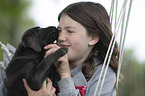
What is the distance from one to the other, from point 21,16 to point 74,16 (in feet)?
19.4

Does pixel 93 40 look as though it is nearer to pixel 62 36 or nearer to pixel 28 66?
pixel 62 36

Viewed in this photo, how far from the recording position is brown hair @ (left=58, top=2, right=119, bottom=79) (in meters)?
1.54

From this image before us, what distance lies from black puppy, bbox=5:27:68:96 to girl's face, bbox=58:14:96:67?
9 cm

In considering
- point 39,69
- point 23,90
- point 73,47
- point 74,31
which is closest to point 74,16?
point 74,31

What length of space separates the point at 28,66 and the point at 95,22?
672mm

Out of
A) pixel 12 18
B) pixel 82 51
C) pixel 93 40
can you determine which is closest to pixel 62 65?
pixel 82 51

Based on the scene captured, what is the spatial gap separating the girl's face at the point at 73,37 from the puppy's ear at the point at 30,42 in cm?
20

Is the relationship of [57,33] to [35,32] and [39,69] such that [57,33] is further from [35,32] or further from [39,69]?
[39,69]

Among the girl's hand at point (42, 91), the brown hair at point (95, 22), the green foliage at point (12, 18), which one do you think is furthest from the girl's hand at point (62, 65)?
the green foliage at point (12, 18)

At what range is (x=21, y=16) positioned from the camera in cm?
701

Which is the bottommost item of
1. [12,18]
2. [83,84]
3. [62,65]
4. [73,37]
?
[12,18]

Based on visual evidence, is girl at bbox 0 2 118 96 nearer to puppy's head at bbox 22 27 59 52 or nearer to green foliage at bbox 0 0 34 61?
puppy's head at bbox 22 27 59 52

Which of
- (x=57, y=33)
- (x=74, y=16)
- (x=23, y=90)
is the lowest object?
(x=23, y=90)

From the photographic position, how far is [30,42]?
4.47ft
